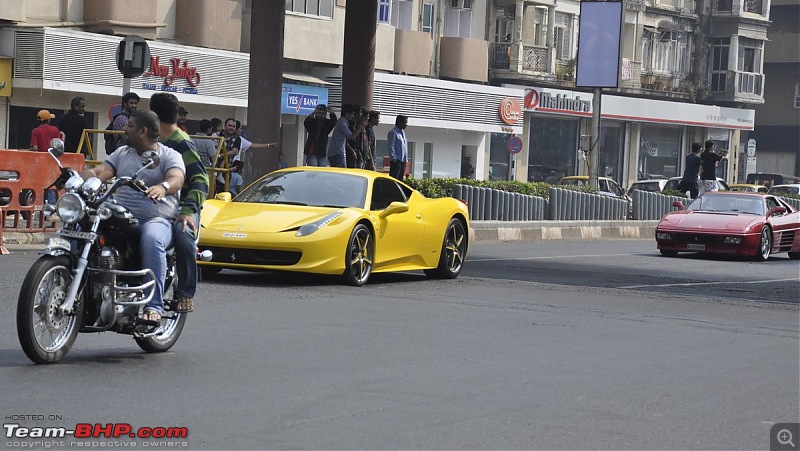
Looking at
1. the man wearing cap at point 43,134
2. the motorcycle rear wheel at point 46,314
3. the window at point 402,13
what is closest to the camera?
the motorcycle rear wheel at point 46,314

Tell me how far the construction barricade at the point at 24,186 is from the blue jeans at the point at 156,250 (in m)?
9.15

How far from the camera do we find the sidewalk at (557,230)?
91.7 ft

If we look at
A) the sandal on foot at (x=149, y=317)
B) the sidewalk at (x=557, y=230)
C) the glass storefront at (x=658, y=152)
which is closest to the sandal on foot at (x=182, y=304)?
the sandal on foot at (x=149, y=317)

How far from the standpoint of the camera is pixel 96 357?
952 centimetres

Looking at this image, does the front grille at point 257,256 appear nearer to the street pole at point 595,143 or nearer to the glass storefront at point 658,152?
the street pole at point 595,143

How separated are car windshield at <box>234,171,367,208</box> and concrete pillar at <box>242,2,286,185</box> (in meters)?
8.51

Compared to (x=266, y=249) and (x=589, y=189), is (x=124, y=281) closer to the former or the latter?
(x=266, y=249)

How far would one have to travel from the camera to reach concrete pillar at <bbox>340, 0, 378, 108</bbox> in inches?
1115

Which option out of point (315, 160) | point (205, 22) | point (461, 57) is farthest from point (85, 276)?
point (461, 57)

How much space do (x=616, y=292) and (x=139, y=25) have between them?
25499mm

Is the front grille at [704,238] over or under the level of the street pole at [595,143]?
under

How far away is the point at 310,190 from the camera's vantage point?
16.4m

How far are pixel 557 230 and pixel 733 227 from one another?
231 inches

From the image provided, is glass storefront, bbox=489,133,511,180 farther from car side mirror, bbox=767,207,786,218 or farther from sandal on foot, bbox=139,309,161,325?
sandal on foot, bbox=139,309,161,325
